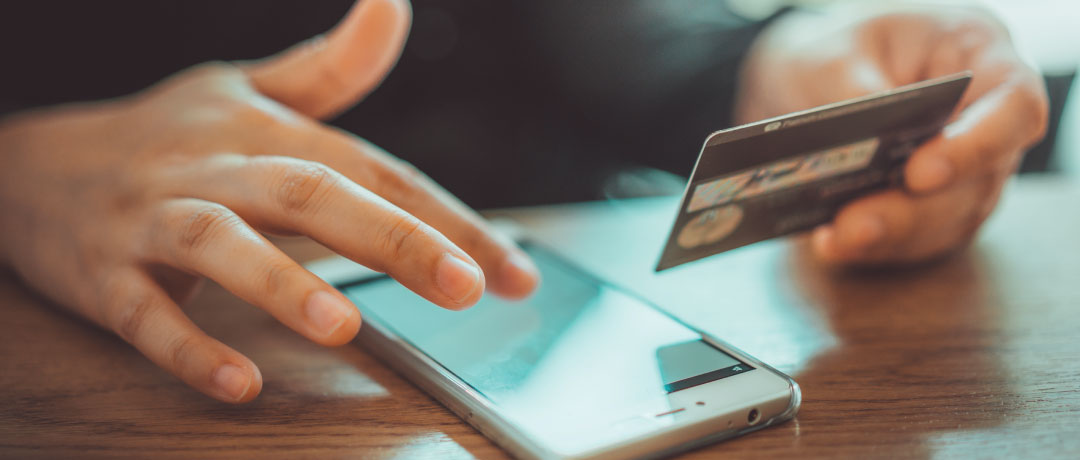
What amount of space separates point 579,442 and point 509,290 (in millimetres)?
184

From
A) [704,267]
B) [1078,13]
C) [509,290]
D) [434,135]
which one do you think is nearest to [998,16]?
[704,267]

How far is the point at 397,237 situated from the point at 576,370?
4.8 inches

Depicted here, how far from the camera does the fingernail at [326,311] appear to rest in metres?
0.37

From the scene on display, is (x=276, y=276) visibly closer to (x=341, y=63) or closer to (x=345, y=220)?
(x=345, y=220)

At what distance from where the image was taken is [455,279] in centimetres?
38

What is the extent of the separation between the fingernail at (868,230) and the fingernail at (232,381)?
43cm

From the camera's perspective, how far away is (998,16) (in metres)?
0.61

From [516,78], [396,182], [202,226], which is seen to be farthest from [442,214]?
[516,78]

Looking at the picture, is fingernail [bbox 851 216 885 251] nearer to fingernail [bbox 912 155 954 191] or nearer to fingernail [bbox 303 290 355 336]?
fingernail [bbox 912 155 954 191]

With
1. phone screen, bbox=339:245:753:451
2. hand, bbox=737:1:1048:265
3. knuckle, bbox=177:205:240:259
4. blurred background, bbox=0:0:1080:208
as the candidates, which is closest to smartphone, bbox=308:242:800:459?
phone screen, bbox=339:245:753:451

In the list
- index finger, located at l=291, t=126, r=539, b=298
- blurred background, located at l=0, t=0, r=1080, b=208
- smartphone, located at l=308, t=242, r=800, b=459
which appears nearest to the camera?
smartphone, located at l=308, t=242, r=800, b=459

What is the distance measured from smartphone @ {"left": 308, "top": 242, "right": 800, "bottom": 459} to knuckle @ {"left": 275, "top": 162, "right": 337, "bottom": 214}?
0.08m

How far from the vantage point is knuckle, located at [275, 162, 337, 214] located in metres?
0.42


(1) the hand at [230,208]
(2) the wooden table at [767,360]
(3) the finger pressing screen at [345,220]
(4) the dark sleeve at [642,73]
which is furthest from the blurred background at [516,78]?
(3) the finger pressing screen at [345,220]
